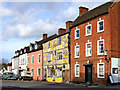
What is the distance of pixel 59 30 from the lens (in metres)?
39.4

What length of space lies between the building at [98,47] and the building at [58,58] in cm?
242

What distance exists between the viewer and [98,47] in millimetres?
27422

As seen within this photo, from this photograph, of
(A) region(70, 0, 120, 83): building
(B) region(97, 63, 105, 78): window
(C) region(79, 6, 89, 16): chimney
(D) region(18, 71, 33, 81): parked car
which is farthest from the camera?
(D) region(18, 71, 33, 81): parked car

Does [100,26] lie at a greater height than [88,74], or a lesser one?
greater

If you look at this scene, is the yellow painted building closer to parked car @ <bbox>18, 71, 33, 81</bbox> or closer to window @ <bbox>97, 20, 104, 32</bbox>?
parked car @ <bbox>18, 71, 33, 81</bbox>

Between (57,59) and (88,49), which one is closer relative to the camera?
(88,49)

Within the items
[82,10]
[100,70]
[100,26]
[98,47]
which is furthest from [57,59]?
[100,26]

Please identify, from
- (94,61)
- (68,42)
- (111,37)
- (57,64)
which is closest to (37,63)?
(57,64)

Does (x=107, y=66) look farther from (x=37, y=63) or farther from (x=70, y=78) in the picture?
(x=37, y=63)

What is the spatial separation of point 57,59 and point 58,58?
1.22 ft

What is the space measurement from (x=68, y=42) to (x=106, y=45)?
927 cm

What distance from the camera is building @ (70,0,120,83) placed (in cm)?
2575

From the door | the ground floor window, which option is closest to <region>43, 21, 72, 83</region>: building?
the door

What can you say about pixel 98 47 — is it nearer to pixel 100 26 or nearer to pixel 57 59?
pixel 100 26
